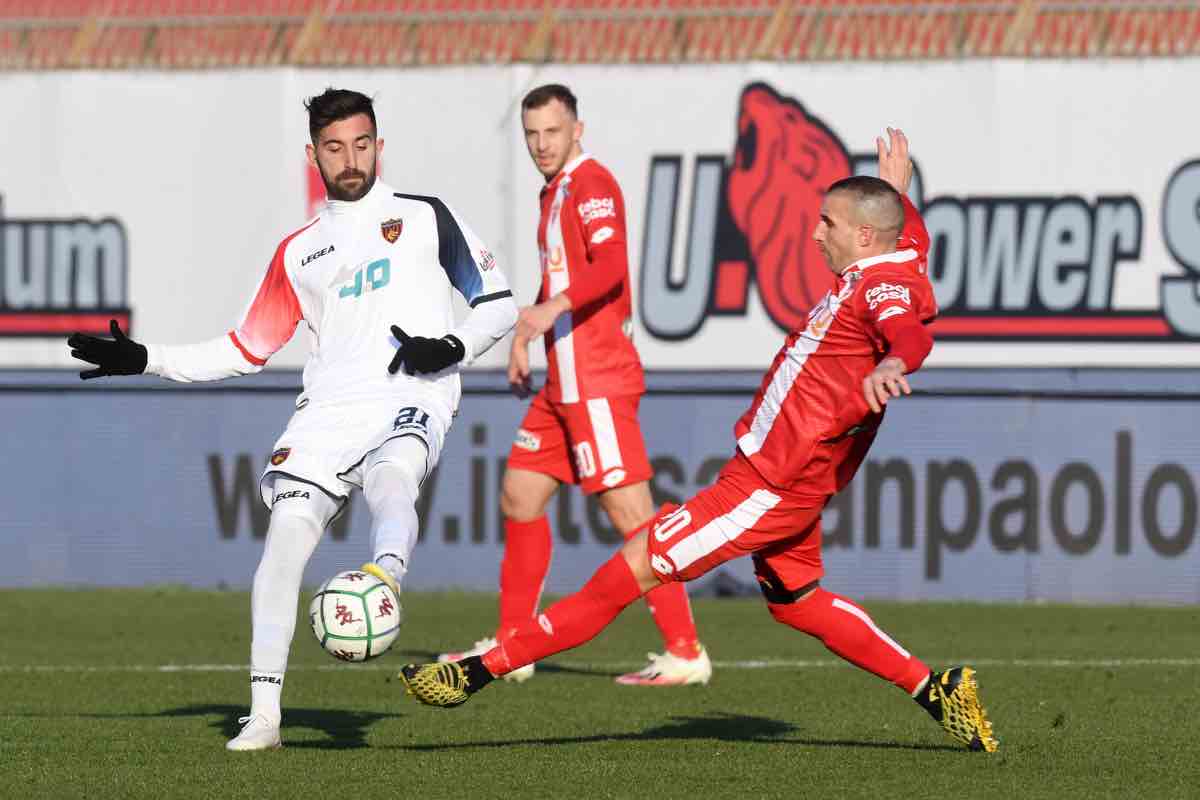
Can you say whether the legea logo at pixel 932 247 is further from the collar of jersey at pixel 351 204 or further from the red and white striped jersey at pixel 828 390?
the red and white striped jersey at pixel 828 390

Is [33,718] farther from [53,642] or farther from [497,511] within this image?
[497,511]

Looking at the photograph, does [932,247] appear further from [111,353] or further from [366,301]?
[111,353]

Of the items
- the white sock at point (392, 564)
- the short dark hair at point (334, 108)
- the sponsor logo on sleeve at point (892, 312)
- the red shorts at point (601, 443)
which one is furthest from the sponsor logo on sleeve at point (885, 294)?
the red shorts at point (601, 443)

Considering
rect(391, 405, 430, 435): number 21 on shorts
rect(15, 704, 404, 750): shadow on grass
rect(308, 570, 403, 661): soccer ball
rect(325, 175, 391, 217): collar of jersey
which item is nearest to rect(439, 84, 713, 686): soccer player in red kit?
rect(15, 704, 404, 750): shadow on grass

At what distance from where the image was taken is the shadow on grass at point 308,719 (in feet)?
24.5

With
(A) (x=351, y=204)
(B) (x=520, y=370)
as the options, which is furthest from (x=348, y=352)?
(B) (x=520, y=370)

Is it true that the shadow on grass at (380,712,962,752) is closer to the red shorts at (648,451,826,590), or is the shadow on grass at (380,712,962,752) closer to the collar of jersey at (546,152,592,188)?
the red shorts at (648,451,826,590)

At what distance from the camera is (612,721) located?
8125 mm

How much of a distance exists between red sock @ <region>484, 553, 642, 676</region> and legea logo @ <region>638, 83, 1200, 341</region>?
7867mm

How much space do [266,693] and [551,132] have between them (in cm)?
333

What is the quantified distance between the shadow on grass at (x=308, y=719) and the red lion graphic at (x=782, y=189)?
693 cm

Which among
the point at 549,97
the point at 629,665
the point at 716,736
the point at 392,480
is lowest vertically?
the point at 629,665

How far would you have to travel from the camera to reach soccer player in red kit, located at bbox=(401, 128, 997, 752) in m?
6.86

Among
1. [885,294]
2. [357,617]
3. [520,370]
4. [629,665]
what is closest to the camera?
[357,617]
